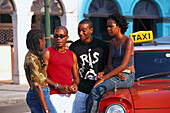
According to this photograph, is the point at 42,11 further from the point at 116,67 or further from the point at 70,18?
the point at 116,67

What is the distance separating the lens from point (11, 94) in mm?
11969

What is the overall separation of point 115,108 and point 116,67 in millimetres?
601

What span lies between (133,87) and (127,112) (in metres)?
0.51

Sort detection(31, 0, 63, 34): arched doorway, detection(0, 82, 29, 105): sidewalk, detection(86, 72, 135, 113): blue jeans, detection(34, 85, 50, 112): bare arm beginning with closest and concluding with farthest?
detection(34, 85, 50, 112): bare arm
detection(86, 72, 135, 113): blue jeans
detection(0, 82, 29, 105): sidewalk
detection(31, 0, 63, 34): arched doorway

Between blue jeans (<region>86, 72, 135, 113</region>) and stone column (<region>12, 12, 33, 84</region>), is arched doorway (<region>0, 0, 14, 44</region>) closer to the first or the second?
stone column (<region>12, 12, 33, 84</region>)

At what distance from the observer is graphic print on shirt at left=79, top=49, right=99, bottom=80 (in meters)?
4.49

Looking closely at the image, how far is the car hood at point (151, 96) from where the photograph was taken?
12.8 ft

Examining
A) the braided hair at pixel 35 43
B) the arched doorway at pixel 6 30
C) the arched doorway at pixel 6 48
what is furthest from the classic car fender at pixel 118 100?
the arched doorway at pixel 6 48

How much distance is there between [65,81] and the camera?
4.14 m

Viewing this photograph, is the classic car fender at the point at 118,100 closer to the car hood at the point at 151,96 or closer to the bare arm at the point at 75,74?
the car hood at the point at 151,96

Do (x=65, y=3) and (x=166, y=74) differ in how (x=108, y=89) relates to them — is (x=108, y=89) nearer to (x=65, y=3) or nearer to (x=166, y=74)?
(x=166, y=74)

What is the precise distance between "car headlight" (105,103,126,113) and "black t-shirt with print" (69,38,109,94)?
2.11ft

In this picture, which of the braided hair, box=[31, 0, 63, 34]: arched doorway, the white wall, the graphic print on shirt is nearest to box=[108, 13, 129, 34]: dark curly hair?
the graphic print on shirt

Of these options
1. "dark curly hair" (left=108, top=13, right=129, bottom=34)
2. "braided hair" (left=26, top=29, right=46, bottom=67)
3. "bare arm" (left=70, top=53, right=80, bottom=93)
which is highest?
"dark curly hair" (left=108, top=13, right=129, bottom=34)
